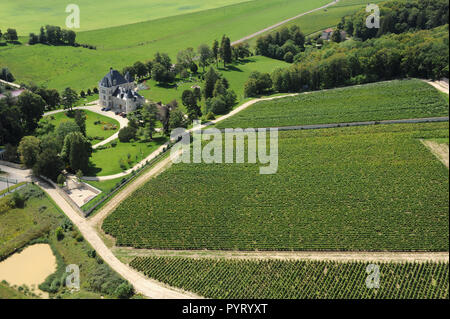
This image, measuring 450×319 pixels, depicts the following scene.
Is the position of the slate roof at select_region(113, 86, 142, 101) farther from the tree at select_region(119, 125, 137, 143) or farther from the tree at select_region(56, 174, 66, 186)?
the tree at select_region(56, 174, 66, 186)

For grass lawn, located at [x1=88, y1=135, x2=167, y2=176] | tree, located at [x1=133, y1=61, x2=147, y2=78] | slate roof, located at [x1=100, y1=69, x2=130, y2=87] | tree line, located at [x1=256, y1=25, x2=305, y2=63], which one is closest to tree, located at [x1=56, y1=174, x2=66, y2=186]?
grass lawn, located at [x1=88, y1=135, x2=167, y2=176]

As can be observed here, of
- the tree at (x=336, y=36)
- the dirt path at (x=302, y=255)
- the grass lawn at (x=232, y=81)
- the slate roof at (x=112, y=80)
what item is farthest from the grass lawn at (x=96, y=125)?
the tree at (x=336, y=36)

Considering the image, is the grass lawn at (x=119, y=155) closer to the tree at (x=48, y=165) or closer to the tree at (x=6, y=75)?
the tree at (x=48, y=165)

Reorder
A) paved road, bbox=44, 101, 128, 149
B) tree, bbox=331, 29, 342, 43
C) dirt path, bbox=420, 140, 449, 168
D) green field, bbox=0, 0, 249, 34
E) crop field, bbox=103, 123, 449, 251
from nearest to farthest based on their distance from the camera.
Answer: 1. dirt path, bbox=420, 140, 449, 168
2. crop field, bbox=103, 123, 449, 251
3. paved road, bbox=44, 101, 128, 149
4. tree, bbox=331, 29, 342, 43
5. green field, bbox=0, 0, 249, 34

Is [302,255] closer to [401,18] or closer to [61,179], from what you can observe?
[61,179]

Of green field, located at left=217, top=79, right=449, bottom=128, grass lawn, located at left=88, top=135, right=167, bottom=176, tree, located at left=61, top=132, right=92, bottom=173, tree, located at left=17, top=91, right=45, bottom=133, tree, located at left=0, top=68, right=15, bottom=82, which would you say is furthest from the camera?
tree, located at left=0, top=68, right=15, bottom=82

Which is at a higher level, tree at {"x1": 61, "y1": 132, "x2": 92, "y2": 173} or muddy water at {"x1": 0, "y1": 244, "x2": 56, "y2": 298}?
tree at {"x1": 61, "y1": 132, "x2": 92, "y2": 173}
